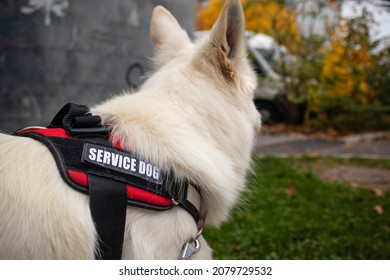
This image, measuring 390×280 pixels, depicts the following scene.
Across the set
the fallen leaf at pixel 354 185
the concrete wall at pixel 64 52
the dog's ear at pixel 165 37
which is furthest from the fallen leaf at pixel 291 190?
the dog's ear at pixel 165 37

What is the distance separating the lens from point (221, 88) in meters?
1.93

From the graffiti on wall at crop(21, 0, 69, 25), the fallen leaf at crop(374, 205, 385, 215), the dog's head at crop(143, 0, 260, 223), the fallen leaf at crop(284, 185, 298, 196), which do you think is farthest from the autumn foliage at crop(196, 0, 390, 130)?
the dog's head at crop(143, 0, 260, 223)

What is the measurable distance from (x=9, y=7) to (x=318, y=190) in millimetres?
4178

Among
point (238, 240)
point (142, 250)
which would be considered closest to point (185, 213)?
point (142, 250)

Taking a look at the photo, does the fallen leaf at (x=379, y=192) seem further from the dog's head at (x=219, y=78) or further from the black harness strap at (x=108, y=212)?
the black harness strap at (x=108, y=212)

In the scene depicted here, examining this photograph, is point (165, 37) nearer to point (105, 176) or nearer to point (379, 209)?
point (105, 176)

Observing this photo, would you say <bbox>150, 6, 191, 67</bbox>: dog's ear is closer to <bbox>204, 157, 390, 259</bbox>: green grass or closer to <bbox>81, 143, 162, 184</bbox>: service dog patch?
<bbox>81, 143, 162, 184</bbox>: service dog patch

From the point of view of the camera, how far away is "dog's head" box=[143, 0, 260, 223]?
182 centimetres

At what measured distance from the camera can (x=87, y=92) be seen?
15.7 feet

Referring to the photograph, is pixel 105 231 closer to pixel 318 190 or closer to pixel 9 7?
pixel 9 7

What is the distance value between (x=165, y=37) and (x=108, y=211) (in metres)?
1.22

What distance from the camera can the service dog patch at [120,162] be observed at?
147 centimetres

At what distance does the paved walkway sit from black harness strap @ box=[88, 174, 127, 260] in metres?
5.41
